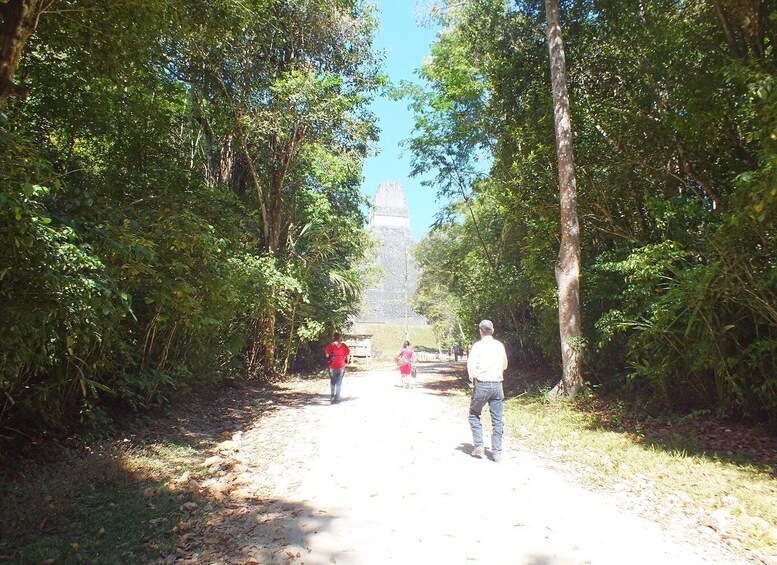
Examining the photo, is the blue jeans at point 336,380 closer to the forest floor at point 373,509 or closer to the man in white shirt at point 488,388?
the forest floor at point 373,509

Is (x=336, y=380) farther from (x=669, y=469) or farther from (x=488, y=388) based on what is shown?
(x=669, y=469)

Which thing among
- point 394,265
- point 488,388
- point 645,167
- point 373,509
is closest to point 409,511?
point 373,509

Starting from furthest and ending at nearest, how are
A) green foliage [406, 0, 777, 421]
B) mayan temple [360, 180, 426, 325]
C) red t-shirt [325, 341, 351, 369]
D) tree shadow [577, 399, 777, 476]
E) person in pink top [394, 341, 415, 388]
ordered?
mayan temple [360, 180, 426, 325]
person in pink top [394, 341, 415, 388]
red t-shirt [325, 341, 351, 369]
green foliage [406, 0, 777, 421]
tree shadow [577, 399, 777, 476]

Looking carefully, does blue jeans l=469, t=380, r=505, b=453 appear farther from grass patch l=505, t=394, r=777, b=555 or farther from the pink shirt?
the pink shirt

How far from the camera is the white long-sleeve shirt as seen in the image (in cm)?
614

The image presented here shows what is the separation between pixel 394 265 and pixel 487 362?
61302 millimetres

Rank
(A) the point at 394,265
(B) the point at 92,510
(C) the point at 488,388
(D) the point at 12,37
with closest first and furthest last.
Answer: (D) the point at 12,37 < (B) the point at 92,510 < (C) the point at 488,388 < (A) the point at 394,265

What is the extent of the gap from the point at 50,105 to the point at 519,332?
15.8m

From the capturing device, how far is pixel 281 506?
4559 millimetres

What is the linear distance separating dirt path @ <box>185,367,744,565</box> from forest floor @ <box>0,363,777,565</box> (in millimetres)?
16

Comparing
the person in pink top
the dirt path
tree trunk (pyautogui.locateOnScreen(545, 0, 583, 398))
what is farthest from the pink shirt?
the dirt path

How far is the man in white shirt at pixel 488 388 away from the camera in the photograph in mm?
6102

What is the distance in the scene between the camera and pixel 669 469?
5.78m

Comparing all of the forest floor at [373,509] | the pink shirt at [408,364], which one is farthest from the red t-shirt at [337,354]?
the pink shirt at [408,364]
